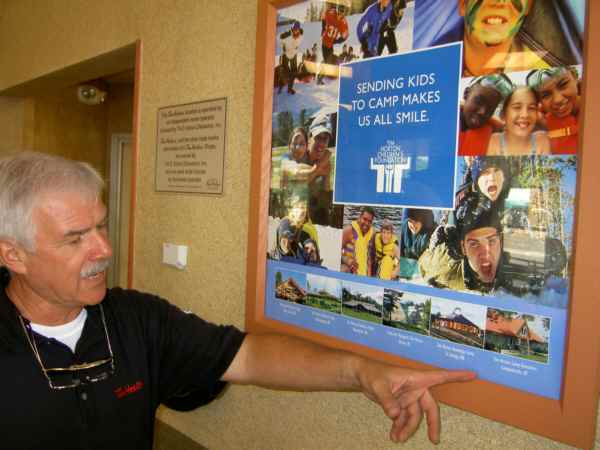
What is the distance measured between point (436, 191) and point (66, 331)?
931 mm

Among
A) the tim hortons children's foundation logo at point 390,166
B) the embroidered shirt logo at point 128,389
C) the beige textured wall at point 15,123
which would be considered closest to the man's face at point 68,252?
the embroidered shirt logo at point 128,389

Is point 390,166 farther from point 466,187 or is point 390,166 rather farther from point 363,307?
point 363,307

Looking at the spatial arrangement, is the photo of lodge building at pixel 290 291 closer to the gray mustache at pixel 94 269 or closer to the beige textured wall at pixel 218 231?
the beige textured wall at pixel 218 231

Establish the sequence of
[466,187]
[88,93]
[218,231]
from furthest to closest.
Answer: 1. [88,93]
2. [218,231]
3. [466,187]

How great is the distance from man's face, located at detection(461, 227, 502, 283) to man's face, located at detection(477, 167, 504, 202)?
6cm

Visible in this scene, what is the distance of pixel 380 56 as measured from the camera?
992mm

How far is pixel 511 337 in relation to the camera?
32.1 inches

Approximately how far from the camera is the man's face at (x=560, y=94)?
74cm

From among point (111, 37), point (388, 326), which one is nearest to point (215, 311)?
point (388, 326)

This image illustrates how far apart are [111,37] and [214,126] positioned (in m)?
0.85

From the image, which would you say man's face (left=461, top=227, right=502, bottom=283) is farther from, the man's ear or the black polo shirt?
the man's ear

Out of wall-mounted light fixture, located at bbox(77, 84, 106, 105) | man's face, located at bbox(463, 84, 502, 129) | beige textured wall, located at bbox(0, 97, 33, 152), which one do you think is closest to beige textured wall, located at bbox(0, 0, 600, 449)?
man's face, located at bbox(463, 84, 502, 129)

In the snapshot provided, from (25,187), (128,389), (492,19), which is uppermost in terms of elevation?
(492,19)

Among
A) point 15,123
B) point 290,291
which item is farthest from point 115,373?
point 15,123
